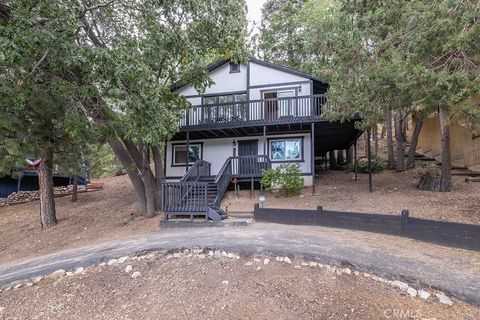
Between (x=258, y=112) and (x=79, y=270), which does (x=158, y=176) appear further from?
(x=79, y=270)

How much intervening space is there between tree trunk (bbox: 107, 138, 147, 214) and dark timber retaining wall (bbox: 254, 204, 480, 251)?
4667mm

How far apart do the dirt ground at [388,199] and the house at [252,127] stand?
117 cm

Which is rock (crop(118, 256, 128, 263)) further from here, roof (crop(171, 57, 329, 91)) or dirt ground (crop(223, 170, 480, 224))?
roof (crop(171, 57, 329, 91))

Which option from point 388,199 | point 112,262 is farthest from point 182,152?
point 112,262

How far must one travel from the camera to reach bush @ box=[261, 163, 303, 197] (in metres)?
12.6

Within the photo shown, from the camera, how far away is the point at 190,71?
10867mm

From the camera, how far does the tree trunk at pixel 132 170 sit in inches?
436

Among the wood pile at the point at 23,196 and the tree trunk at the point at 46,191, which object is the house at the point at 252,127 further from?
the wood pile at the point at 23,196

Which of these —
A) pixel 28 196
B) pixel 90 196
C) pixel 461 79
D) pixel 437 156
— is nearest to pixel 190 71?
pixel 461 79

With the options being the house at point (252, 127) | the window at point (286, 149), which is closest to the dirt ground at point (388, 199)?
the house at point (252, 127)

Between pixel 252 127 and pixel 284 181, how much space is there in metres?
3.34

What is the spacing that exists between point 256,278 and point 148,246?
3.40 metres

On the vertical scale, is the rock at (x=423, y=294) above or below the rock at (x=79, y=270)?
above

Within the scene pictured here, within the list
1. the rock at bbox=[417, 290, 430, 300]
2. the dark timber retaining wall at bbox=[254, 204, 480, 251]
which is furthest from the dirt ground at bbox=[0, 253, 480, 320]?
the dark timber retaining wall at bbox=[254, 204, 480, 251]
